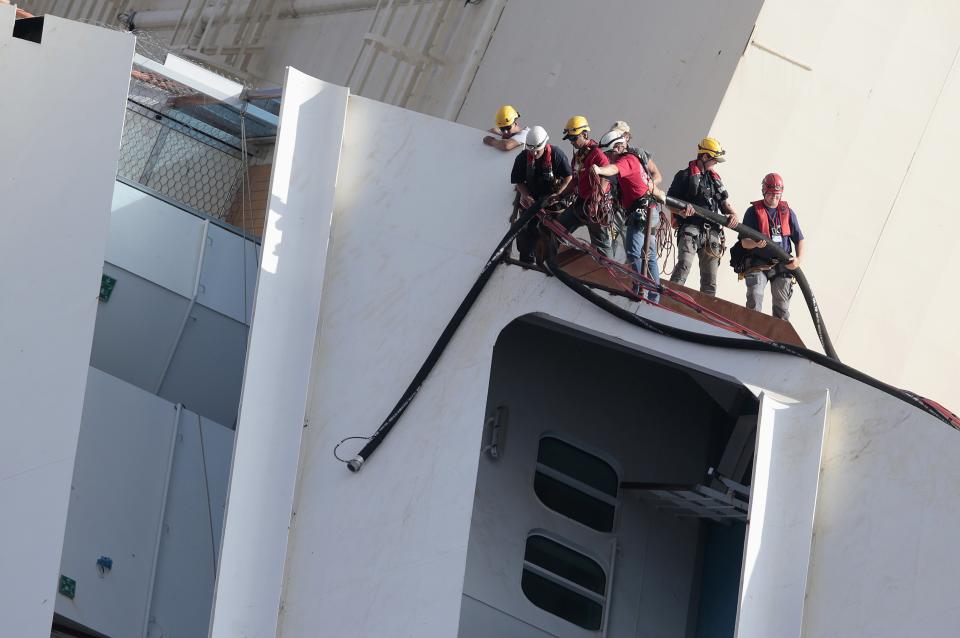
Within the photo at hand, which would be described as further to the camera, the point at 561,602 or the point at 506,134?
the point at 561,602

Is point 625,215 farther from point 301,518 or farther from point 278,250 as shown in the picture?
point 301,518

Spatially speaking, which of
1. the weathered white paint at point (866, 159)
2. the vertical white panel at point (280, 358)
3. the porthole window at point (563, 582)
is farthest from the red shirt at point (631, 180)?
the porthole window at point (563, 582)

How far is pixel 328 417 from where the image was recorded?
7227mm

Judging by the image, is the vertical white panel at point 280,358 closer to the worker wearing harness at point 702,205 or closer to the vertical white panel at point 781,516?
the worker wearing harness at point 702,205

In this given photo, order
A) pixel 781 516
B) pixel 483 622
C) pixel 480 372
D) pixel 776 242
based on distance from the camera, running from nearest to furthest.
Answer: pixel 781 516 < pixel 480 372 < pixel 776 242 < pixel 483 622

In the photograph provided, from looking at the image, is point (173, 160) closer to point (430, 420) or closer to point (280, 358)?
point (280, 358)

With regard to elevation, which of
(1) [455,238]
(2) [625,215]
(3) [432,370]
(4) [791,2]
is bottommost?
(3) [432,370]

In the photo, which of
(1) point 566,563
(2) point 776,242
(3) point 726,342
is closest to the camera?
(3) point 726,342

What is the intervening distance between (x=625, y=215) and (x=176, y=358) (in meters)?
3.59

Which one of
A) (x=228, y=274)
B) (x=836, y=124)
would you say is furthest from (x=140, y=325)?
(x=836, y=124)

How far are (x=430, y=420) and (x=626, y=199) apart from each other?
1.68 m

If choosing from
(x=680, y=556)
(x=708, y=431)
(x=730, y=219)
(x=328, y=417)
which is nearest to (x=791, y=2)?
(x=730, y=219)

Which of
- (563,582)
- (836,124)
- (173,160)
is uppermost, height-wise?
(836,124)

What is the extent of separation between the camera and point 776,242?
802 cm
